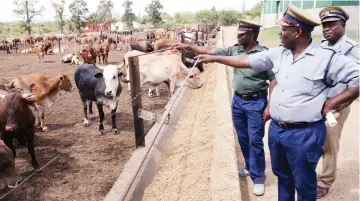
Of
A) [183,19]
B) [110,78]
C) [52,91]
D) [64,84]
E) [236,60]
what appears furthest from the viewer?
[183,19]

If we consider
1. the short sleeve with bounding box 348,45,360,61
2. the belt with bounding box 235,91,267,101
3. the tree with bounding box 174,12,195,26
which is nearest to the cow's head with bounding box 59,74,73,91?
the belt with bounding box 235,91,267,101

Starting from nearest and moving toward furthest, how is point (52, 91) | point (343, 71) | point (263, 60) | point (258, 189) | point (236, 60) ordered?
point (343, 71), point (263, 60), point (236, 60), point (258, 189), point (52, 91)

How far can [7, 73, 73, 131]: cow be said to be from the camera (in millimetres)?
6789

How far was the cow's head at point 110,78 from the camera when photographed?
6301mm

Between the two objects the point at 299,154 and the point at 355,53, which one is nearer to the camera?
the point at 299,154

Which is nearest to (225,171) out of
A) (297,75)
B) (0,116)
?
(297,75)

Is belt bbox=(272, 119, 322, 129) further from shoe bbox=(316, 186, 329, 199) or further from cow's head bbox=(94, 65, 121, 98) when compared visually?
cow's head bbox=(94, 65, 121, 98)

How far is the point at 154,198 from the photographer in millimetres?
3938

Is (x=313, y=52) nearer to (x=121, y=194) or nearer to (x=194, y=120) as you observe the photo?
(x=121, y=194)

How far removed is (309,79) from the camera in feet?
7.87

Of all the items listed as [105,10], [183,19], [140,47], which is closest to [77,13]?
[105,10]

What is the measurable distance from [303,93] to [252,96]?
122cm

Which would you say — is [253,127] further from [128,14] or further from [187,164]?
[128,14]

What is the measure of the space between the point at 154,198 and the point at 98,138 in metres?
2.76
